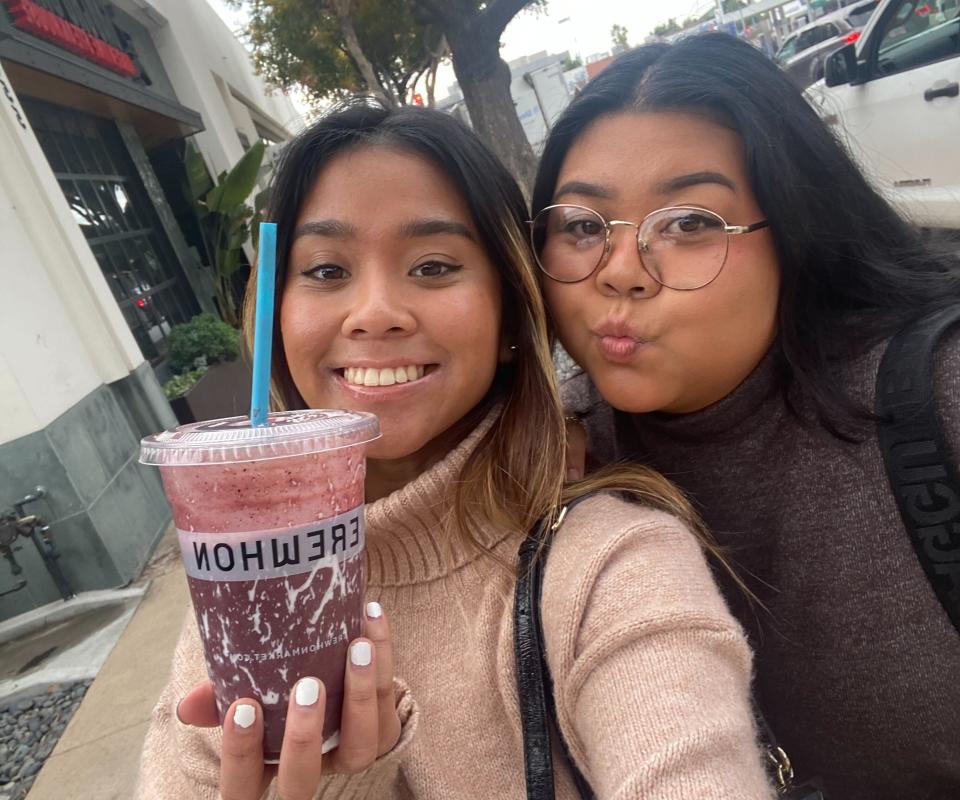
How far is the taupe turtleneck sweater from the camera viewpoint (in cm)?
123

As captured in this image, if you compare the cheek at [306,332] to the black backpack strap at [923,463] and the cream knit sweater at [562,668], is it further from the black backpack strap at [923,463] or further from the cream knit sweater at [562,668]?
the black backpack strap at [923,463]

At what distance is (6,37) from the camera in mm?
4160

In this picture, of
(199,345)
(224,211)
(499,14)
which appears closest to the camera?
(199,345)

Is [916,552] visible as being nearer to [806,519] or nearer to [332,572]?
[806,519]

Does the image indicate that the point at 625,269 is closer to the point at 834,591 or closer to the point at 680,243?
the point at 680,243

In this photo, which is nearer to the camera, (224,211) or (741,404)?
(741,404)

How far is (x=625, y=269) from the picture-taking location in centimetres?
130

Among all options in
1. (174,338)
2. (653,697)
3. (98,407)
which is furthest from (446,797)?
(174,338)

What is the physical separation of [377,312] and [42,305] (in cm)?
359

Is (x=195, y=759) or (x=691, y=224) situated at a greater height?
(x=691, y=224)

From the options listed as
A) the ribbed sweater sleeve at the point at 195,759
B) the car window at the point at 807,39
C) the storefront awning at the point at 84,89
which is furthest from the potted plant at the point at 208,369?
the car window at the point at 807,39

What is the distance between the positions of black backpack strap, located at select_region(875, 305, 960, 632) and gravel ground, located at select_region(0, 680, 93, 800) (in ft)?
10.1

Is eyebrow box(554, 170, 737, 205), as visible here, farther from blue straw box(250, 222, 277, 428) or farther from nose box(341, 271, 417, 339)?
blue straw box(250, 222, 277, 428)

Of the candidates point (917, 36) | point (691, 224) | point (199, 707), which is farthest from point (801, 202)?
point (917, 36)
